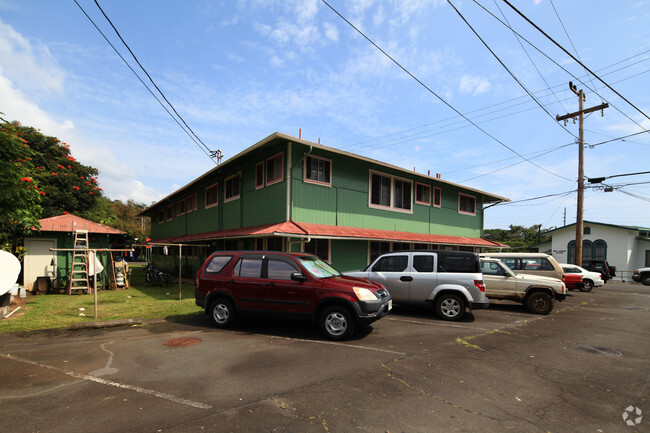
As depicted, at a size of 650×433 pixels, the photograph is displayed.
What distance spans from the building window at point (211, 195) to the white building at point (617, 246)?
32387mm

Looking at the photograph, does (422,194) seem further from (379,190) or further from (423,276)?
(423,276)

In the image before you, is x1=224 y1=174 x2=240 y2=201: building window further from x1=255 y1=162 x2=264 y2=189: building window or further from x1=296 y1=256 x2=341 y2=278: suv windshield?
x1=296 y1=256 x2=341 y2=278: suv windshield

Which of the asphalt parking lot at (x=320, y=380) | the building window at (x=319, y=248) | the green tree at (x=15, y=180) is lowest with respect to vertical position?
the asphalt parking lot at (x=320, y=380)

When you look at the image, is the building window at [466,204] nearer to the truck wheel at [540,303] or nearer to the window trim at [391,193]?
the window trim at [391,193]

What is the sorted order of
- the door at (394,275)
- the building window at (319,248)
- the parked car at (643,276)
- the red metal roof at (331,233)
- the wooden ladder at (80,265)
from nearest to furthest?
the door at (394,275)
the red metal roof at (331,233)
the building window at (319,248)
the wooden ladder at (80,265)
the parked car at (643,276)

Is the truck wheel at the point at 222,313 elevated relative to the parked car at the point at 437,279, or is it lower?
lower

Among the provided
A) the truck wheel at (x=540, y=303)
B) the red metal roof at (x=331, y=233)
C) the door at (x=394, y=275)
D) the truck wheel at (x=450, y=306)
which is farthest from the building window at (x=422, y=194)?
the truck wheel at (x=450, y=306)

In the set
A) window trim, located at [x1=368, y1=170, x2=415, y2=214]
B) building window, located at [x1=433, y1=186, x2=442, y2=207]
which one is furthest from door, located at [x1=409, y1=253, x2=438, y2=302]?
building window, located at [x1=433, y1=186, x2=442, y2=207]

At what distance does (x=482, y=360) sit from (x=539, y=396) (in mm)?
1330

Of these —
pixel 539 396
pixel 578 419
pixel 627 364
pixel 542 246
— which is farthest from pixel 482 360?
pixel 542 246

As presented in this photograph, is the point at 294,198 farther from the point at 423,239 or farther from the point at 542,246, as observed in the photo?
the point at 542,246

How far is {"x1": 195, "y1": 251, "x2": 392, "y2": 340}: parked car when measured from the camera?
6.48m

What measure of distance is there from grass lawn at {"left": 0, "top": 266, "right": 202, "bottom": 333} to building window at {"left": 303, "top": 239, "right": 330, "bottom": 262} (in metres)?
4.77

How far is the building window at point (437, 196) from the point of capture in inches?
722
